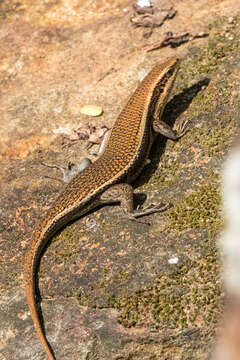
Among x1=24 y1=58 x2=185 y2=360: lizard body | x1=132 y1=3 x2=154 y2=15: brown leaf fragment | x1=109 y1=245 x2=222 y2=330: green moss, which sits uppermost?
x1=132 y1=3 x2=154 y2=15: brown leaf fragment

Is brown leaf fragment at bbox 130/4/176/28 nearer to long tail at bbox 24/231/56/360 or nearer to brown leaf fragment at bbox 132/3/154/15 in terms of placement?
brown leaf fragment at bbox 132/3/154/15

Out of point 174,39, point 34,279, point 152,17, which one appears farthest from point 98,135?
point 152,17

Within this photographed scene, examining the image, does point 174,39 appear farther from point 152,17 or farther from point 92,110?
point 92,110

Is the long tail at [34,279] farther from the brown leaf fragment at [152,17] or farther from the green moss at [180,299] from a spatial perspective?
the brown leaf fragment at [152,17]

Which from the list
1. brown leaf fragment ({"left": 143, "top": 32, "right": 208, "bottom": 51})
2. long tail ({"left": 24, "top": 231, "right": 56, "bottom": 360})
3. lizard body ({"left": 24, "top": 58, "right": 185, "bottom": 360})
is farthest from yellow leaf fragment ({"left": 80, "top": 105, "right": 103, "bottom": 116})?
long tail ({"left": 24, "top": 231, "right": 56, "bottom": 360})

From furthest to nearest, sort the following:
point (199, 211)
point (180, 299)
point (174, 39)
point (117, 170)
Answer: point (174, 39) → point (117, 170) → point (199, 211) → point (180, 299)

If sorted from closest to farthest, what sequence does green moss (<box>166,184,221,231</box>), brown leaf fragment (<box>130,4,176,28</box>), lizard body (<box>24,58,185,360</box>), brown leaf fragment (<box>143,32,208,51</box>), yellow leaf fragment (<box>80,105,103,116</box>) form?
green moss (<box>166,184,221,231</box>) < lizard body (<box>24,58,185,360</box>) < yellow leaf fragment (<box>80,105,103,116</box>) < brown leaf fragment (<box>143,32,208,51</box>) < brown leaf fragment (<box>130,4,176,28</box>)

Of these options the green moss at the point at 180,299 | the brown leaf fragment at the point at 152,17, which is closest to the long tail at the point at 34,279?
the green moss at the point at 180,299

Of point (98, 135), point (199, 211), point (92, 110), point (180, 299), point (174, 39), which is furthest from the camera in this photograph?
point (174, 39)

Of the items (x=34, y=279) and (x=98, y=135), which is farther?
(x=98, y=135)

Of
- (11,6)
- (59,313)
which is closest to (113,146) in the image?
(59,313)
